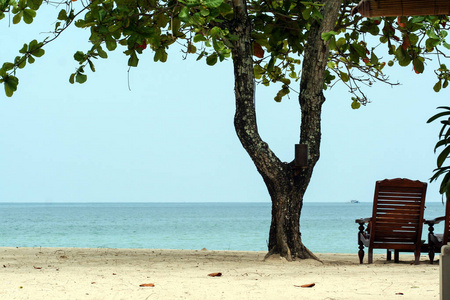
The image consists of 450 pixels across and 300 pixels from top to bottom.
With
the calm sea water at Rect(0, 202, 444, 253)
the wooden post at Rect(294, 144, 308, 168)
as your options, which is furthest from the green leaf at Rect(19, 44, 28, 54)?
the calm sea water at Rect(0, 202, 444, 253)

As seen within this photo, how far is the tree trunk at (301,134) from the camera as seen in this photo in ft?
22.5

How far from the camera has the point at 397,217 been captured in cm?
661

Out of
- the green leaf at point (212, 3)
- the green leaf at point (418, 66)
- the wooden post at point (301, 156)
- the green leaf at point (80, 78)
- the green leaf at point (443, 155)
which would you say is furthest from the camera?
the green leaf at point (418, 66)

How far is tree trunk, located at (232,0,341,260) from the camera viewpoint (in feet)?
22.5

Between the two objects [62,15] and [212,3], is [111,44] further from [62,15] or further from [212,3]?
[212,3]

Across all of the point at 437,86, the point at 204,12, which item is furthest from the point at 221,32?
the point at 437,86

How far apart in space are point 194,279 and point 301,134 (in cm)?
291

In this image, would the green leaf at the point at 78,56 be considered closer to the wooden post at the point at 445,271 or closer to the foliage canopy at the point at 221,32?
the foliage canopy at the point at 221,32

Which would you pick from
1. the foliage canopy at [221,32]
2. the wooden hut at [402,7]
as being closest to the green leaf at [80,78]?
→ the foliage canopy at [221,32]

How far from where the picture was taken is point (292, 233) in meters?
6.87

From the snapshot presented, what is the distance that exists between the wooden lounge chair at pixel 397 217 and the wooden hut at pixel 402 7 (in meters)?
3.74

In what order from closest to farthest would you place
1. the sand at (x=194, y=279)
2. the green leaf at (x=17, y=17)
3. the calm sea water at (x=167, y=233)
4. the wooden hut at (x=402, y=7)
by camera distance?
the wooden hut at (x=402, y=7), the sand at (x=194, y=279), the green leaf at (x=17, y=17), the calm sea water at (x=167, y=233)

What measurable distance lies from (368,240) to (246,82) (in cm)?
238

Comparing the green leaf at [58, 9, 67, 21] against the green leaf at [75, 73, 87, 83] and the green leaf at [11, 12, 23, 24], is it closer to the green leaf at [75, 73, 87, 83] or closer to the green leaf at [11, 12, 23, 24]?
the green leaf at [11, 12, 23, 24]
